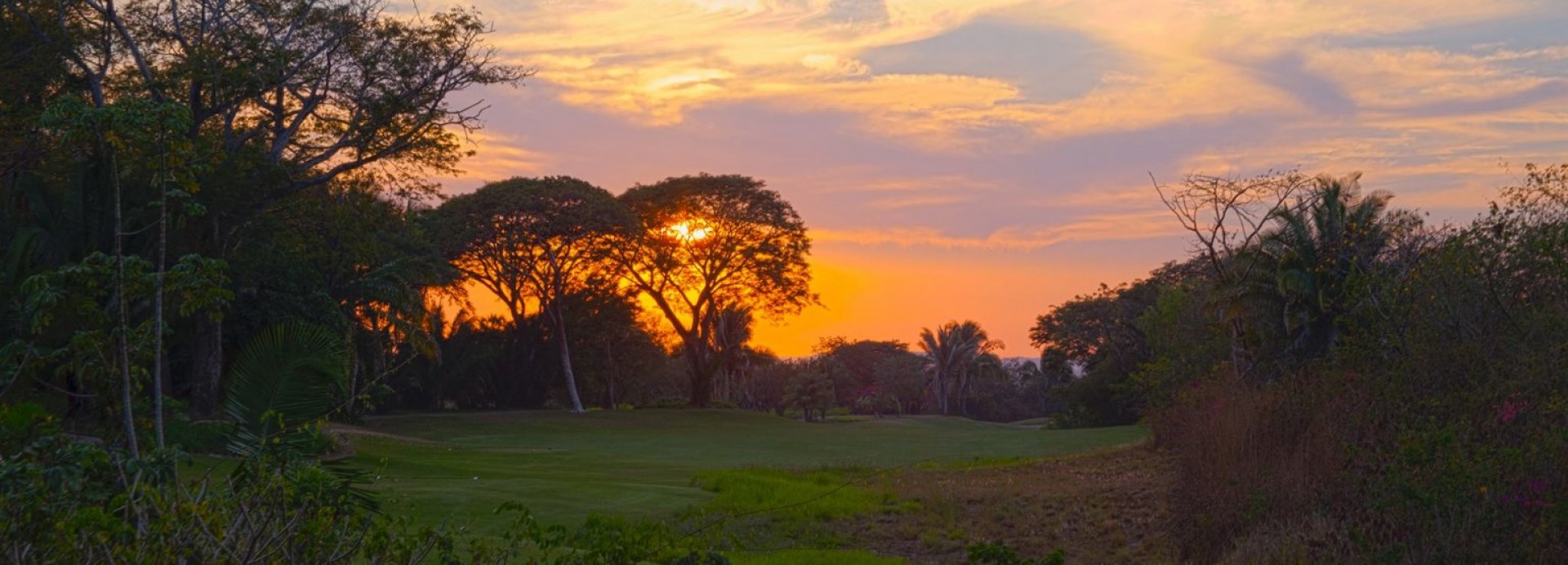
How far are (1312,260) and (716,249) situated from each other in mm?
34614

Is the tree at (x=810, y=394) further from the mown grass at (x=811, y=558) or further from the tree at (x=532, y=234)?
the mown grass at (x=811, y=558)

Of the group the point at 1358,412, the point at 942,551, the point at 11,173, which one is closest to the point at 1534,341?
the point at 1358,412

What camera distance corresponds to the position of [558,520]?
1717cm

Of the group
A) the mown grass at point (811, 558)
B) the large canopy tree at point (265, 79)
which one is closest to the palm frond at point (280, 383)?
the mown grass at point (811, 558)

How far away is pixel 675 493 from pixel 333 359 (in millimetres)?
13593

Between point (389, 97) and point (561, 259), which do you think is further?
A: point (561, 259)

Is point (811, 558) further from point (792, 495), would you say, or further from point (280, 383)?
point (280, 383)

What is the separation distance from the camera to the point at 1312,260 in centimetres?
3406

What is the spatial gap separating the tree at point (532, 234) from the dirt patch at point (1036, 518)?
111 feet

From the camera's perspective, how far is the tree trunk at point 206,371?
30000mm

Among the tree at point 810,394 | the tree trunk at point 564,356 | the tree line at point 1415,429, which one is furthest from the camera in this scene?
the tree at point 810,394

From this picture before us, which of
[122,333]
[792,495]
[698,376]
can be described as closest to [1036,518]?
[792,495]

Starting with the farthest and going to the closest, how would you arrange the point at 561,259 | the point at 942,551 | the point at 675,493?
the point at 561,259 → the point at 675,493 → the point at 942,551

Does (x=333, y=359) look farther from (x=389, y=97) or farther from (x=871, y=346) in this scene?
(x=871, y=346)
